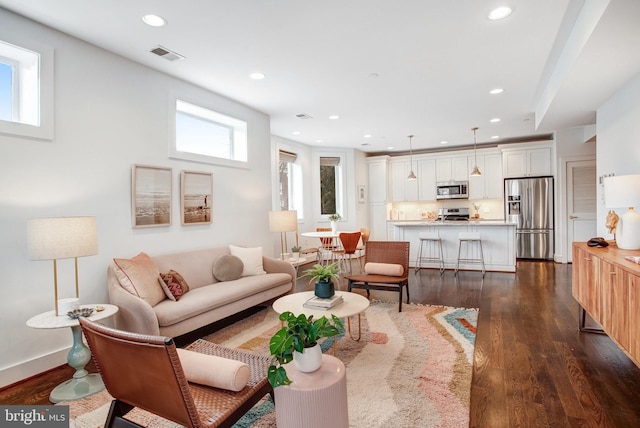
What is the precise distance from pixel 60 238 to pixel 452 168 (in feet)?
27.1

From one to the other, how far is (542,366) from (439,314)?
1.31 metres

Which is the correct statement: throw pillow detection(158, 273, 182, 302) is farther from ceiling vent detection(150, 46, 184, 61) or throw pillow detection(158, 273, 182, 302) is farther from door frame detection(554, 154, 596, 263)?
door frame detection(554, 154, 596, 263)

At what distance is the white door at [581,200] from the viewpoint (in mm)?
6766

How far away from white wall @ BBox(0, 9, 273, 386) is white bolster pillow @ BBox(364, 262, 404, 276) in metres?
2.09

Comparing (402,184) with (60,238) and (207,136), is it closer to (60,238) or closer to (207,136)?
(207,136)

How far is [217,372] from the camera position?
5.50 feet

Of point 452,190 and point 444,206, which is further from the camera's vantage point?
point 444,206

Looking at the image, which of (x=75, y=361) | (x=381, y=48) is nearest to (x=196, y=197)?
(x=75, y=361)

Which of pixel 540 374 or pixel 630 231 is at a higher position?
pixel 630 231

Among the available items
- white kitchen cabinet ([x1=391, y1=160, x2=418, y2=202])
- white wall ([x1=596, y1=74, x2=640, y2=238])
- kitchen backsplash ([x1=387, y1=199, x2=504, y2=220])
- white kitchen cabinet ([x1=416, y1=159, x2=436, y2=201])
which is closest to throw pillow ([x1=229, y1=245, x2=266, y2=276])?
white wall ([x1=596, y1=74, x2=640, y2=238])

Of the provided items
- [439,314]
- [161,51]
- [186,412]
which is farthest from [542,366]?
[161,51]

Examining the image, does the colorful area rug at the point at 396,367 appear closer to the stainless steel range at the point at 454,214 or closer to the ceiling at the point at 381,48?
the ceiling at the point at 381,48

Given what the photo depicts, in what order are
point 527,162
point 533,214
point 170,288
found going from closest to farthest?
point 170,288 → point 533,214 → point 527,162

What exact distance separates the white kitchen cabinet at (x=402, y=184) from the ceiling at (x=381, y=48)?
13.1 feet
